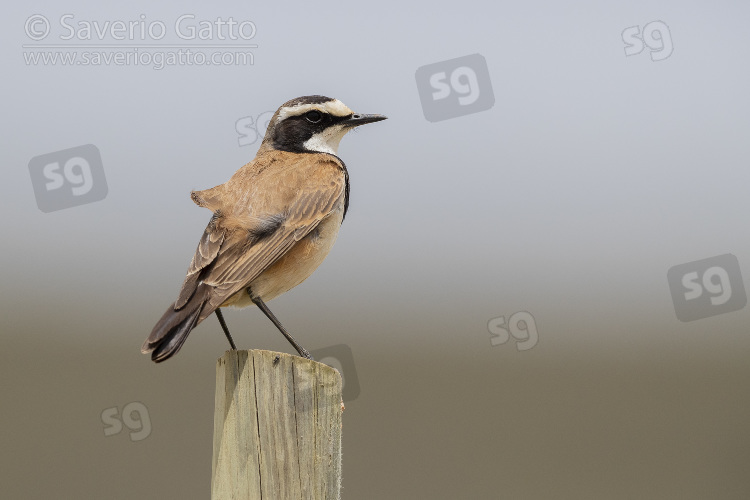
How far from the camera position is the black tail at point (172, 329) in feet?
11.1

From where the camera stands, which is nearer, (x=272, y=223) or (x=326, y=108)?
(x=272, y=223)

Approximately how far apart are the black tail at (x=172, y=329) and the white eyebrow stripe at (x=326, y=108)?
1.81m

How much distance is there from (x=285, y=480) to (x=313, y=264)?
134 centimetres

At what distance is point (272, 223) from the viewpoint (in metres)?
4.04

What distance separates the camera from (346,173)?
4.84 m

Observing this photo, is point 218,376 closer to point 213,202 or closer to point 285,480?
point 285,480

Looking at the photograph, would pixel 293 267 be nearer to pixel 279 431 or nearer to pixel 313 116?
pixel 279 431

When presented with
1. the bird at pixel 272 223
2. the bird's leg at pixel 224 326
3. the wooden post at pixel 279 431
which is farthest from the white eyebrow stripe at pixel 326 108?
the wooden post at pixel 279 431

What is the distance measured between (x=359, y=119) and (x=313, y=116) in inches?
12.5

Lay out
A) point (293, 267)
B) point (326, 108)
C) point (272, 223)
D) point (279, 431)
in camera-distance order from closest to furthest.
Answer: point (279, 431) → point (272, 223) → point (293, 267) → point (326, 108)

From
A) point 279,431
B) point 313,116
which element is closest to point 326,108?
point 313,116

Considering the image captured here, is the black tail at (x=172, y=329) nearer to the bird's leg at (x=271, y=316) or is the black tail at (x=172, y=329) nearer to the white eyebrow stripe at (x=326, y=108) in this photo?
the bird's leg at (x=271, y=316)

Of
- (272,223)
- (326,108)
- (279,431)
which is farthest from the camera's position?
(326,108)

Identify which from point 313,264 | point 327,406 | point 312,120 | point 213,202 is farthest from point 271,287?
point 312,120
